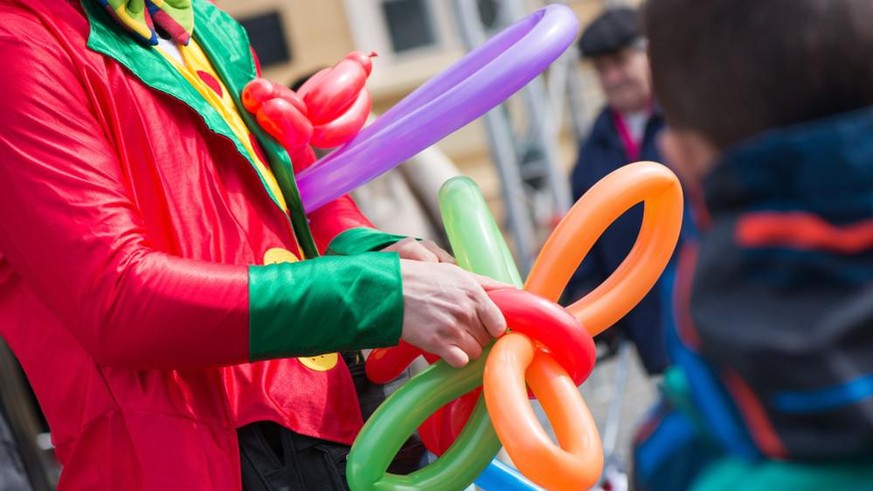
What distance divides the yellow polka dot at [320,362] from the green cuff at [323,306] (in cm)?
15

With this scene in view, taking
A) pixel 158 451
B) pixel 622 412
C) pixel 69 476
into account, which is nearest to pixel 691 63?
pixel 158 451

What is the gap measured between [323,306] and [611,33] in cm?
305

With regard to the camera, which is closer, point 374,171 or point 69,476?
point 69,476

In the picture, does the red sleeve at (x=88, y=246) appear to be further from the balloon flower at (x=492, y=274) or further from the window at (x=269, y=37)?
the window at (x=269, y=37)

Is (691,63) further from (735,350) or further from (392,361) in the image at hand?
(392,361)

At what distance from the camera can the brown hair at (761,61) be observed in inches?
34.5

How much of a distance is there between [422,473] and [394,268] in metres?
0.27

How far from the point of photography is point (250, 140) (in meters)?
1.68

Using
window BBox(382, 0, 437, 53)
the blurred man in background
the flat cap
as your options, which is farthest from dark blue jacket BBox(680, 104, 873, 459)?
window BBox(382, 0, 437, 53)

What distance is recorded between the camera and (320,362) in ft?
5.26

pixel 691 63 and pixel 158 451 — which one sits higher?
pixel 691 63

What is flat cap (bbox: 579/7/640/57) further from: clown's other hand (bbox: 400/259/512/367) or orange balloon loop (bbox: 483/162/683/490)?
clown's other hand (bbox: 400/259/512/367)

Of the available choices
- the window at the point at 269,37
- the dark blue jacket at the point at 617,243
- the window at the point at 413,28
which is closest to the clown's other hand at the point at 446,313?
the dark blue jacket at the point at 617,243

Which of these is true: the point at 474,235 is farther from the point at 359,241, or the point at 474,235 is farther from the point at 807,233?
the point at 807,233
